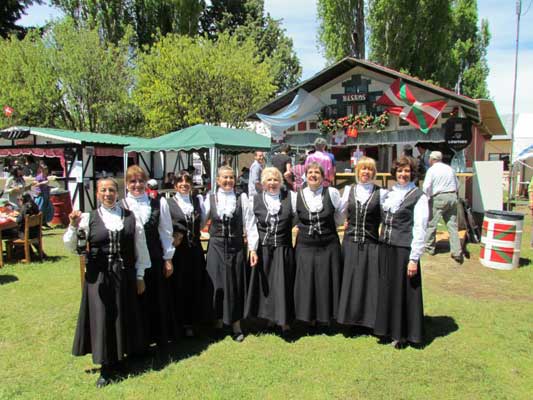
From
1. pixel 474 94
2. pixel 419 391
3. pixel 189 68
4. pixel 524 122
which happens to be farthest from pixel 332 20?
pixel 419 391

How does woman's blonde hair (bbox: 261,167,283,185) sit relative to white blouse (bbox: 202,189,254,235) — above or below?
above

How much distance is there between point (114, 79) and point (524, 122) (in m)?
19.2

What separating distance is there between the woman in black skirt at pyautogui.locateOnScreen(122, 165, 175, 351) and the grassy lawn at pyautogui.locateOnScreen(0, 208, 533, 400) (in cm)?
24

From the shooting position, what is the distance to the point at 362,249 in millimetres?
3889


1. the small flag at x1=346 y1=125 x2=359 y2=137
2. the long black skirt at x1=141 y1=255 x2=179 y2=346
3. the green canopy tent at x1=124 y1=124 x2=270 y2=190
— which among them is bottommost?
the long black skirt at x1=141 y1=255 x2=179 y2=346

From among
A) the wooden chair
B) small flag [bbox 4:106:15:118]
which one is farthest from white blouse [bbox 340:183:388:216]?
small flag [bbox 4:106:15:118]

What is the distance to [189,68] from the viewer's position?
63.0ft

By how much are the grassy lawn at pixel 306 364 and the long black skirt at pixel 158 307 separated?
7.7 inches

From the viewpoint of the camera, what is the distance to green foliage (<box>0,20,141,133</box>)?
1920cm

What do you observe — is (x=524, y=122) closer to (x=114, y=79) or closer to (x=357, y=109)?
(x=357, y=109)

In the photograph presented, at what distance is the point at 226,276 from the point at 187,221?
621 millimetres

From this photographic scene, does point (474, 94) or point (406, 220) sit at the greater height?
point (474, 94)

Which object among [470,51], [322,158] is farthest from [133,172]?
[470,51]

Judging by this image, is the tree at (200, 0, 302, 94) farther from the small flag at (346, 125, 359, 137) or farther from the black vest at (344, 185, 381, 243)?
the black vest at (344, 185, 381, 243)
